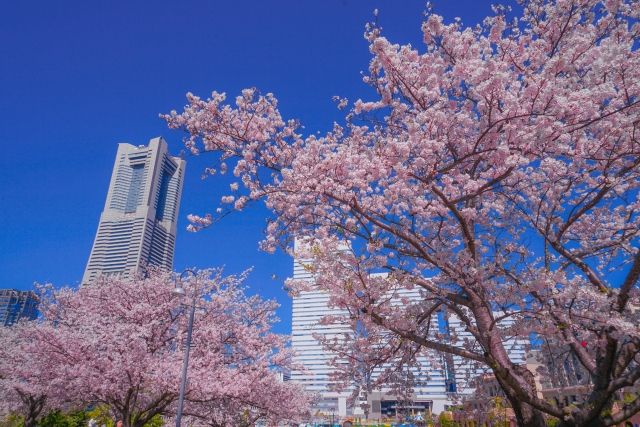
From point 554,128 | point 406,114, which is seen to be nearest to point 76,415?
point 406,114

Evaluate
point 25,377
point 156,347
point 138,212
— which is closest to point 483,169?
point 156,347

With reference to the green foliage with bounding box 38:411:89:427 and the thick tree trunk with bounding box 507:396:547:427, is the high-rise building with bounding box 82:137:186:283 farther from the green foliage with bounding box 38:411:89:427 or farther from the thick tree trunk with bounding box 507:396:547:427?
the thick tree trunk with bounding box 507:396:547:427

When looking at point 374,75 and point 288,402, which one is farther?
point 288,402

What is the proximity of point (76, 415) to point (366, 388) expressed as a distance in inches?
1228

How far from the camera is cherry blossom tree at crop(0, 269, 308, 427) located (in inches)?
495

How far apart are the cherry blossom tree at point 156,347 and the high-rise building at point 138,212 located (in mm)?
132724

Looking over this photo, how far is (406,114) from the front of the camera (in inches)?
324

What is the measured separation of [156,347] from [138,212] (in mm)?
158155

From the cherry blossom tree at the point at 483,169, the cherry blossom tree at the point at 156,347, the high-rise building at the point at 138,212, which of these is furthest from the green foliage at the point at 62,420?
the high-rise building at the point at 138,212

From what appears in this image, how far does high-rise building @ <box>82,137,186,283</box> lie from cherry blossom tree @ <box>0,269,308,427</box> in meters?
133

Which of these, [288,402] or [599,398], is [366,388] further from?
[288,402]

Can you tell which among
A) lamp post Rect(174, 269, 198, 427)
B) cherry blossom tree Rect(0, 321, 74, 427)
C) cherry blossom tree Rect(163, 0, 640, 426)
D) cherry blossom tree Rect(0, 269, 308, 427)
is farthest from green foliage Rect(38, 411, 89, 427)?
cherry blossom tree Rect(163, 0, 640, 426)

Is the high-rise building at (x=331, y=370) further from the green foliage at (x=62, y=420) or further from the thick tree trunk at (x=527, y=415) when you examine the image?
the green foliage at (x=62, y=420)

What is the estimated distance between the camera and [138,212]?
157500 millimetres
